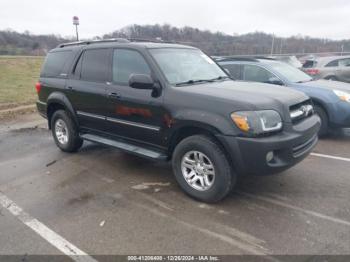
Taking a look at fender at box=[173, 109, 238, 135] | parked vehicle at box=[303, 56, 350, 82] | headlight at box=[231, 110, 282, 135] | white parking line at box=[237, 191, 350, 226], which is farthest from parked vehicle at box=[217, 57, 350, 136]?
parked vehicle at box=[303, 56, 350, 82]

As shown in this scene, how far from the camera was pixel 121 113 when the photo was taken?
14.8 feet

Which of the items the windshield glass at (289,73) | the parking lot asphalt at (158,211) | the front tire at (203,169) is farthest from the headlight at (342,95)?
the front tire at (203,169)

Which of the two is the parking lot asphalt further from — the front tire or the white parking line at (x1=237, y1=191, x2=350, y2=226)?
the front tire

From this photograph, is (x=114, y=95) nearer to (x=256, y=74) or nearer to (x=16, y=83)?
(x=256, y=74)

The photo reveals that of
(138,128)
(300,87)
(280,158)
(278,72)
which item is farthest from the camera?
(278,72)

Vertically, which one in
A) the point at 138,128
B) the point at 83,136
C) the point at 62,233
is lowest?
the point at 62,233

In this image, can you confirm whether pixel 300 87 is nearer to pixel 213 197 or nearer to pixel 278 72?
pixel 278 72

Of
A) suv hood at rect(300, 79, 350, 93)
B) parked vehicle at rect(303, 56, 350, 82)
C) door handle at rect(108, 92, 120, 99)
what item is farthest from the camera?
parked vehicle at rect(303, 56, 350, 82)

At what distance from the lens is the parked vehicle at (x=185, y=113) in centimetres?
338

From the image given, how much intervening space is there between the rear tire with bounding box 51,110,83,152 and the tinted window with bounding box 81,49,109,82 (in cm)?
93

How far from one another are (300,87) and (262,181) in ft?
9.40

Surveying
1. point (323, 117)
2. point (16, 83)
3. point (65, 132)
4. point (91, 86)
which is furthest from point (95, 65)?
point (16, 83)

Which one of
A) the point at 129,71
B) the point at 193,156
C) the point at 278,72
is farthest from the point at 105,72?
the point at 278,72

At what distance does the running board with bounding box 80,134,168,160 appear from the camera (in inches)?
164
